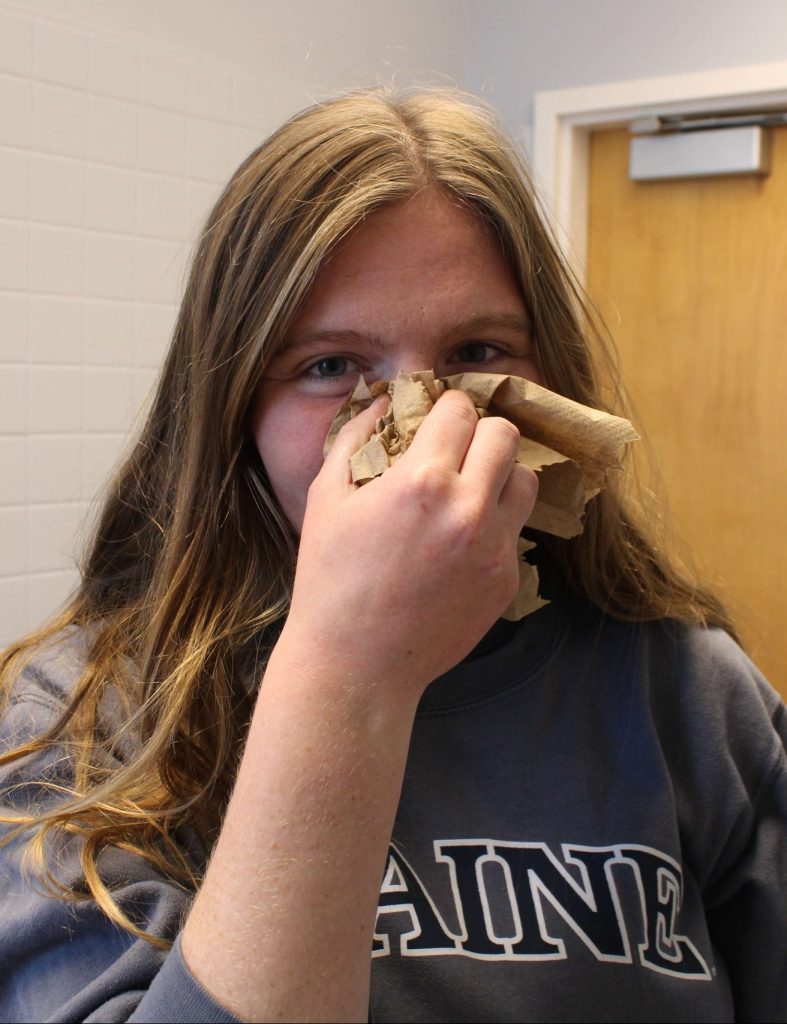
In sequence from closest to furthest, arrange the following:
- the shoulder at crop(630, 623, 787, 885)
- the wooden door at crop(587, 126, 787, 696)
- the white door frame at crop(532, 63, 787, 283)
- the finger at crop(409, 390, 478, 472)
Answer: the finger at crop(409, 390, 478, 472)
the shoulder at crop(630, 623, 787, 885)
the white door frame at crop(532, 63, 787, 283)
the wooden door at crop(587, 126, 787, 696)

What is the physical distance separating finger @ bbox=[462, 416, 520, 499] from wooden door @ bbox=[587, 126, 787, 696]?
1.67 metres

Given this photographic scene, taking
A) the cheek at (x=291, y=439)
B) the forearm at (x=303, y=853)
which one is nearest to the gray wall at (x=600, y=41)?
the cheek at (x=291, y=439)

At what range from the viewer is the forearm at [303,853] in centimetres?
56

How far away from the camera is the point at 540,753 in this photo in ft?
2.85

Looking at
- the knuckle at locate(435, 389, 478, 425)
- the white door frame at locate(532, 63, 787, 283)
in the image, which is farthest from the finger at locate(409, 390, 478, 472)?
the white door frame at locate(532, 63, 787, 283)

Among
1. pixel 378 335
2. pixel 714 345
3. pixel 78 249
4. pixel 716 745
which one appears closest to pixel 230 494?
pixel 378 335

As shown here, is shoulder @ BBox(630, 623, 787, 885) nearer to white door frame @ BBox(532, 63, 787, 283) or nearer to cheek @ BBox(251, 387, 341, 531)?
cheek @ BBox(251, 387, 341, 531)

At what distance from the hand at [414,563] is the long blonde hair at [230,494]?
0.22m

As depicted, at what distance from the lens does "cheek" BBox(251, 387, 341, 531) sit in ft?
2.73

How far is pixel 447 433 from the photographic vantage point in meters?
0.68

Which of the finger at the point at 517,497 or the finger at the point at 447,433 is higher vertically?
the finger at the point at 447,433

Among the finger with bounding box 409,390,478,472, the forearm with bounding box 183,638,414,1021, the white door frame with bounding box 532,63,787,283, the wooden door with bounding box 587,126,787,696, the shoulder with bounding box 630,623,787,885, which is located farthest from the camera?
the wooden door with bounding box 587,126,787,696

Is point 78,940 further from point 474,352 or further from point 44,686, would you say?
point 474,352

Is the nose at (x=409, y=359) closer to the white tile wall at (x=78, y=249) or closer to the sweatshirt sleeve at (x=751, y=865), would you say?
the sweatshirt sleeve at (x=751, y=865)
